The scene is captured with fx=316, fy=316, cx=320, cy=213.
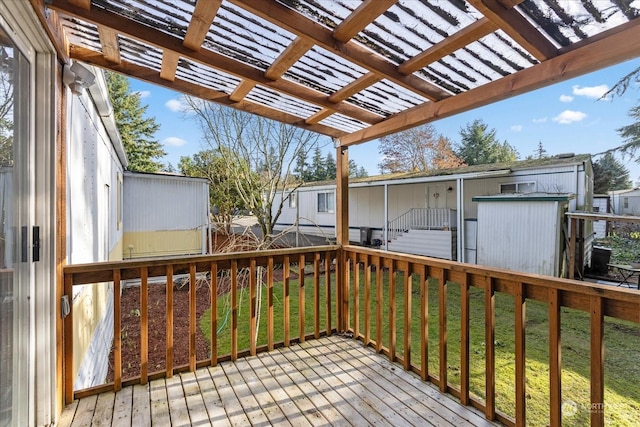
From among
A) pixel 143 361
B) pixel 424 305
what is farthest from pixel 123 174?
pixel 424 305

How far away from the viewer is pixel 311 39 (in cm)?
179

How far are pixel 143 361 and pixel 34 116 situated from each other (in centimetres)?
187

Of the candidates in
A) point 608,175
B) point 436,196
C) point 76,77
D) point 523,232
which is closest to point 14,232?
point 76,77

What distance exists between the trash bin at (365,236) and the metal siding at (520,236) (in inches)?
217

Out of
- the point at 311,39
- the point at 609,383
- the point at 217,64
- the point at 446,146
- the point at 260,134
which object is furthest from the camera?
the point at 446,146

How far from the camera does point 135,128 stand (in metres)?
22.0

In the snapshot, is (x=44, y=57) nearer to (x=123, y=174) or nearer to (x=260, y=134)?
(x=260, y=134)

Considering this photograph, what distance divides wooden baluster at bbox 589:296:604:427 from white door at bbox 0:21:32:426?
2.96m

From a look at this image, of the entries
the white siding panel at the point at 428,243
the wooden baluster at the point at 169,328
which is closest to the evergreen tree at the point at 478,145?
the white siding panel at the point at 428,243

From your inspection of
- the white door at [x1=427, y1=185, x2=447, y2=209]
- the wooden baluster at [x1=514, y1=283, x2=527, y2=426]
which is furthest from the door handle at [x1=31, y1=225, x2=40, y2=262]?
the white door at [x1=427, y1=185, x2=447, y2=209]

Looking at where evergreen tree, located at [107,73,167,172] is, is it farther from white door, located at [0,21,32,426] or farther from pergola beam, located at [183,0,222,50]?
pergola beam, located at [183,0,222,50]

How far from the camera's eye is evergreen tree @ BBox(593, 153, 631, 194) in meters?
20.3

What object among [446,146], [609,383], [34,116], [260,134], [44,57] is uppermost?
[446,146]

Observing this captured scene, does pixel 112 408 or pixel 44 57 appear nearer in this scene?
pixel 44 57
